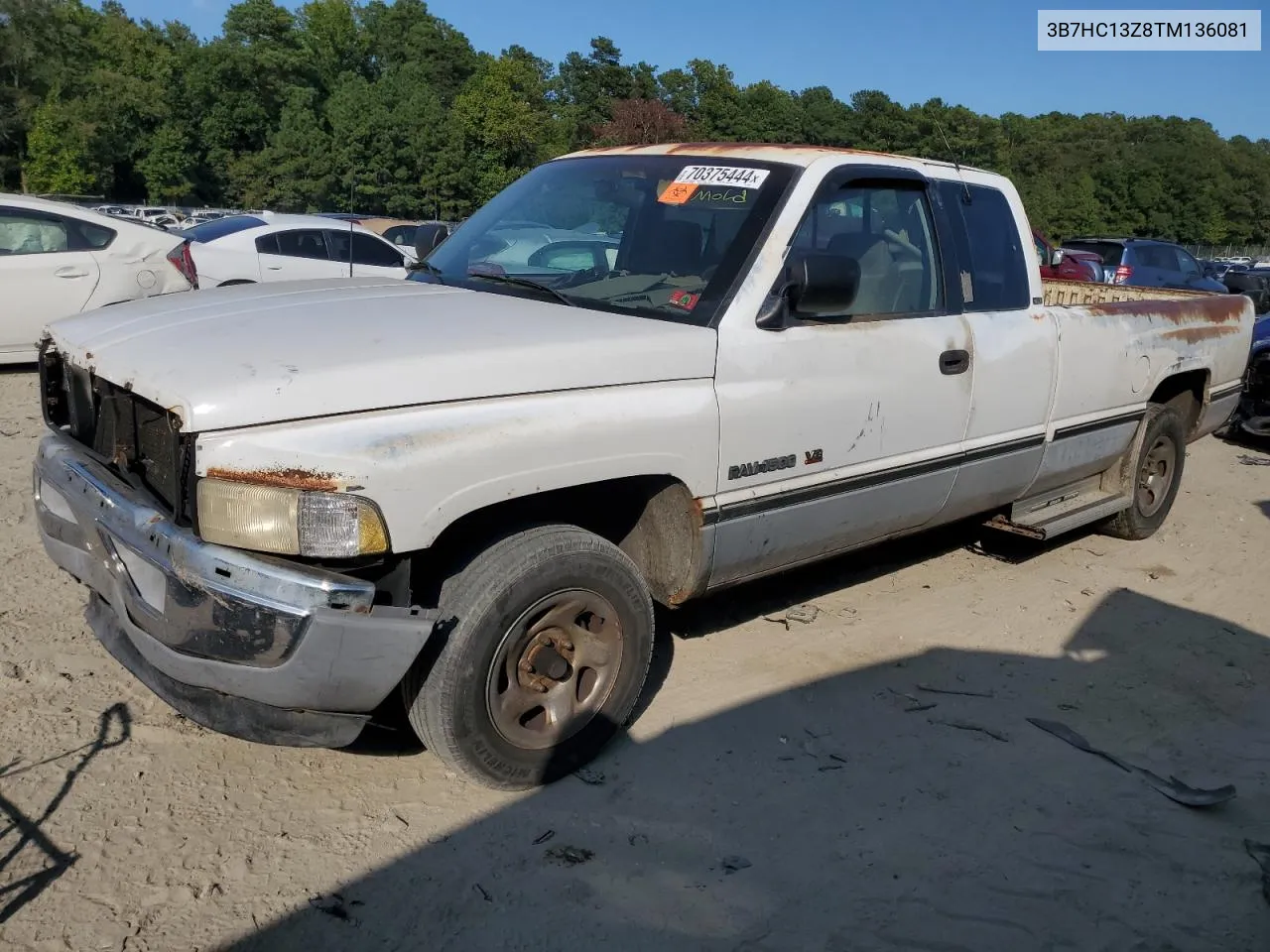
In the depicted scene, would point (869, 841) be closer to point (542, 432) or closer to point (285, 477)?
point (542, 432)

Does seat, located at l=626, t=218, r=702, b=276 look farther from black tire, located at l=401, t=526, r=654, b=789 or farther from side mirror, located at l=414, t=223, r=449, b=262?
side mirror, located at l=414, t=223, r=449, b=262

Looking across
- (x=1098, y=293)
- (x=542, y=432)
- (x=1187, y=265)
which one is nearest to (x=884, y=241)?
(x=542, y=432)

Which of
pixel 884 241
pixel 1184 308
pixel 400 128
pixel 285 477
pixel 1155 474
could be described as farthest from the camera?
pixel 400 128

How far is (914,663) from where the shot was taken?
4395mm

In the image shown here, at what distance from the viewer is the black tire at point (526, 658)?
293cm

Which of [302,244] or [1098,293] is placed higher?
[302,244]

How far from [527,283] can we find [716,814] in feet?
6.39

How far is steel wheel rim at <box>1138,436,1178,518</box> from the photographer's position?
6043 mm

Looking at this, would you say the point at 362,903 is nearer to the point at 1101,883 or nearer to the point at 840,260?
the point at 1101,883

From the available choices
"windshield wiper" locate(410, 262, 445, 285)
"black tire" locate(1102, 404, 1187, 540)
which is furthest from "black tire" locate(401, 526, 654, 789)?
"black tire" locate(1102, 404, 1187, 540)

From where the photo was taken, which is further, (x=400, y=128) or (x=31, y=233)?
(x=400, y=128)

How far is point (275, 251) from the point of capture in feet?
38.1

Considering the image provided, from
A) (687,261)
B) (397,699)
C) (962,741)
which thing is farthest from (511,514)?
(962,741)

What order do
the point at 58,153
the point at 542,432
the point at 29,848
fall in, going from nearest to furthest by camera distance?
the point at 29,848
the point at 542,432
the point at 58,153
